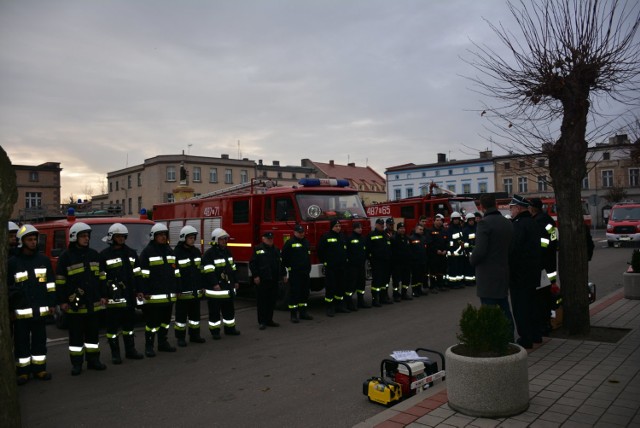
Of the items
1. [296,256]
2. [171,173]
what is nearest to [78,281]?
[296,256]

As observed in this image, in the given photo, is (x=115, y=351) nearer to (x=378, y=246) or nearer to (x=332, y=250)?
(x=332, y=250)

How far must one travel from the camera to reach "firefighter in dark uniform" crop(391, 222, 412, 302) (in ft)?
38.2

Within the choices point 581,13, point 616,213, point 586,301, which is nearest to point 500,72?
point 581,13

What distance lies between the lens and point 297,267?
32.0 feet

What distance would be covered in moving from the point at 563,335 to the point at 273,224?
6.30 m

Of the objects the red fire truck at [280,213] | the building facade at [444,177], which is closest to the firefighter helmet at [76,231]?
the red fire truck at [280,213]

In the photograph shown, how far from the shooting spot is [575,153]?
711cm

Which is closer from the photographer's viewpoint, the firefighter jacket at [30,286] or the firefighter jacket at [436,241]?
the firefighter jacket at [30,286]

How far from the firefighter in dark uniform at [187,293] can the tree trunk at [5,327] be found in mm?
4504

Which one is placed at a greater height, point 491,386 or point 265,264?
point 265,264

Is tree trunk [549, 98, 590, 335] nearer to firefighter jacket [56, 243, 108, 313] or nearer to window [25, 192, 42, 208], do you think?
firefighter jacket [56, 243, 108, 313]

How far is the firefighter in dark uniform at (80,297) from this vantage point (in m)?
6.64

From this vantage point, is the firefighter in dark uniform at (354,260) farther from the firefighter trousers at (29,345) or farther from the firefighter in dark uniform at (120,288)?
the firefighter trousers at (29,345)

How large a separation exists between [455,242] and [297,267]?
5534 millimetres
